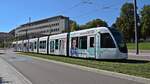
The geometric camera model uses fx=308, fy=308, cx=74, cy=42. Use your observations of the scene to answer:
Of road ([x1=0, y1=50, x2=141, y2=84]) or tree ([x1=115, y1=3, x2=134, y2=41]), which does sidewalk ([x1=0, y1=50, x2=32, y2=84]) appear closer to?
road ([x1=0, y1=50, x2=141, y2=84])

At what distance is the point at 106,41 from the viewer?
2686 centimetres

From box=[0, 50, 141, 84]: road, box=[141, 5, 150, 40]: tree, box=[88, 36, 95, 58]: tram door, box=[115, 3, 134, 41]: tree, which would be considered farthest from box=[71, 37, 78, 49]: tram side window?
box=[115, 3, 134, 41]: tree

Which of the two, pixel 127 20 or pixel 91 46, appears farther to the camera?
pixel 127 20

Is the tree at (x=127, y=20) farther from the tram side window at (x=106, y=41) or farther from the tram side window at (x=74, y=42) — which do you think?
the tram side window at (x=106, y=41)

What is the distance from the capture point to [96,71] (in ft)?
62.0

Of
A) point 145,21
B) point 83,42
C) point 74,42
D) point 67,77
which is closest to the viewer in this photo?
point 67,77

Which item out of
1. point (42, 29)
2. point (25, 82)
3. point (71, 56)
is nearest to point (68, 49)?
point (71, 56)

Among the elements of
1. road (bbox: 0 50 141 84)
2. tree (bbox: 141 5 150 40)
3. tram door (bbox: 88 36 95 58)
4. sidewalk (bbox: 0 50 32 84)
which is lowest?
sidewalk (bbox: 0 50 32 84)

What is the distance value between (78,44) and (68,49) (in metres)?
4.23

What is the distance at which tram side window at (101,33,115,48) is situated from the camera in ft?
86.5

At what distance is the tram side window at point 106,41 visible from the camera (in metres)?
26.4

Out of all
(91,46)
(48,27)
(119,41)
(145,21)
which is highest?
(48,27)

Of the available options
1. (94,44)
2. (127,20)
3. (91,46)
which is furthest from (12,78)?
(127,20)

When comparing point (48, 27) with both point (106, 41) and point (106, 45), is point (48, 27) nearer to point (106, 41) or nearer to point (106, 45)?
point (106, 41)
